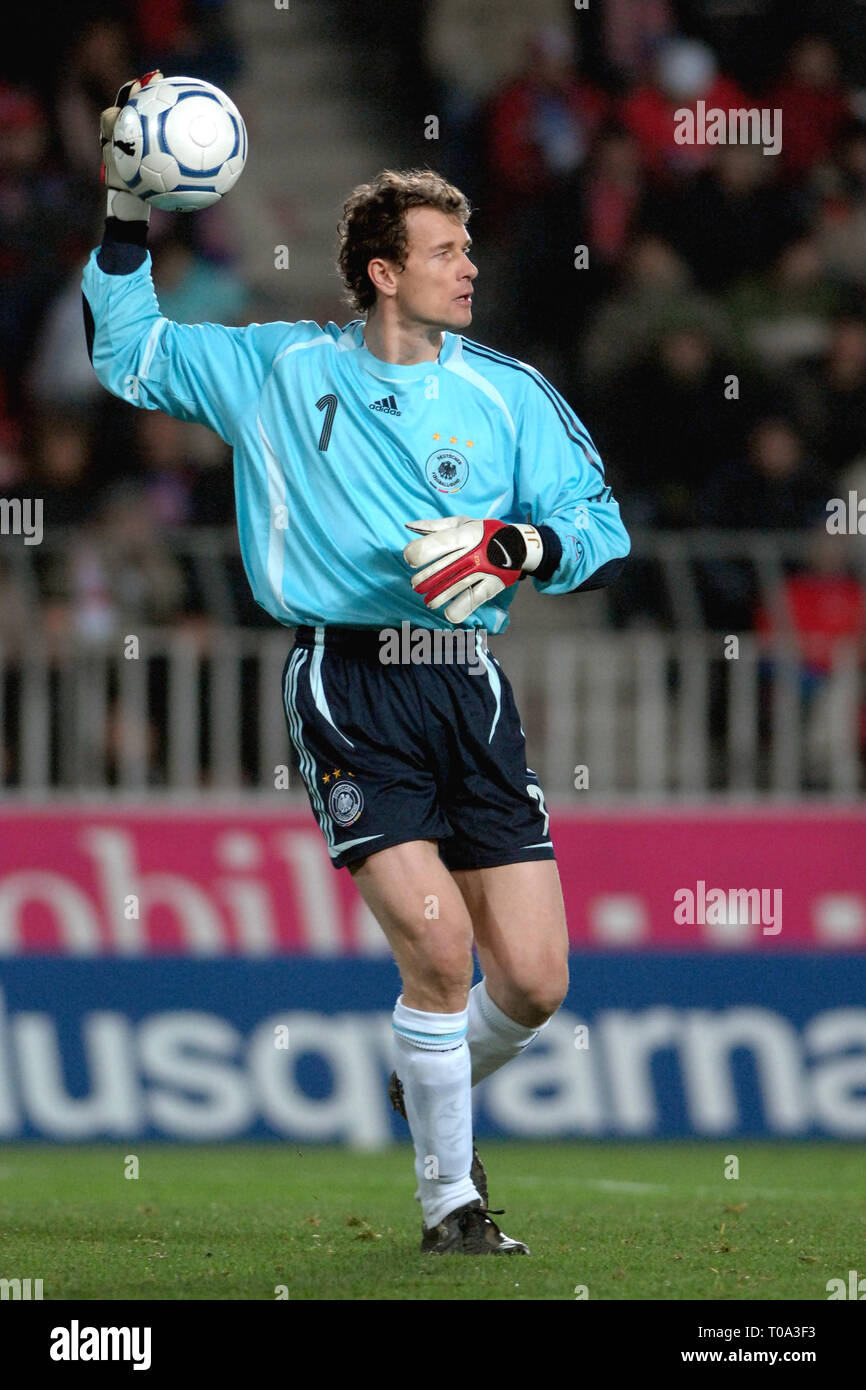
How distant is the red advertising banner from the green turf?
3.54 feet

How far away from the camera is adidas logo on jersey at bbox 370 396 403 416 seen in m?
6.25

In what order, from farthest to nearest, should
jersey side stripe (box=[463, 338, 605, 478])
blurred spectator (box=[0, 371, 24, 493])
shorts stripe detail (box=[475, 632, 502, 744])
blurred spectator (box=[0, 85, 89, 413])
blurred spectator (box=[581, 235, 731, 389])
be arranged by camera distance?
1. blurred spectator (box=[0, 85, 89, 413])
2. blurred spectator (box=[581, 235, 731, 389])
3. blurred spectator (box=[0, 371, 24, 493])
4. jersey side stripe (box=[463, 338, 605, 478])
5. shorts stripe detail (box=[475, 632, 502, 744])

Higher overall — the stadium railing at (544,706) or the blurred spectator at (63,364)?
the blurred spectator at (63,364)

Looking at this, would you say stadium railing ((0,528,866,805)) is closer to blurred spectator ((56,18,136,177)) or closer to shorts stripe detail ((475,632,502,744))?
blurred spectator ((56,18,136,177))

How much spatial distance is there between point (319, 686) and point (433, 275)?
4.03 feet

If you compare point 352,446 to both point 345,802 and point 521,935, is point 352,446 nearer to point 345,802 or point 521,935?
point 345,802

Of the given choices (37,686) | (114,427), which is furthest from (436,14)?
(37,686)

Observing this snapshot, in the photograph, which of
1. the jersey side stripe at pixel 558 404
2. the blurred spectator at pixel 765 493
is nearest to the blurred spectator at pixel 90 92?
the blurred spectator at pixel 765 493

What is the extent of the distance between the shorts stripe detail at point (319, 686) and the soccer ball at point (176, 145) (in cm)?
137

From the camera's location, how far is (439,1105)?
6121 millimetres

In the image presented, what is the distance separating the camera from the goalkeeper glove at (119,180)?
250 inches

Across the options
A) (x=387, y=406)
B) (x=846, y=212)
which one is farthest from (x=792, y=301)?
(x=387, y=406)

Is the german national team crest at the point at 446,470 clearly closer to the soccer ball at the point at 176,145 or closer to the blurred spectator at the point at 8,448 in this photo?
the soccer ball at the point at 176,145

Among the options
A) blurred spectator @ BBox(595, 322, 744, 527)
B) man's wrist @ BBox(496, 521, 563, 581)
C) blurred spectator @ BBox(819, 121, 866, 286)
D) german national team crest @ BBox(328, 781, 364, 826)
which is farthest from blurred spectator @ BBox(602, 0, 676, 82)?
german national team crest @ BBox(328, 781, 364, 826)
